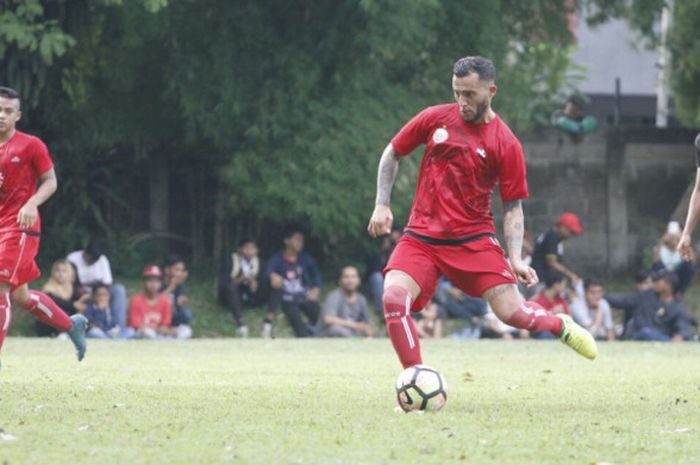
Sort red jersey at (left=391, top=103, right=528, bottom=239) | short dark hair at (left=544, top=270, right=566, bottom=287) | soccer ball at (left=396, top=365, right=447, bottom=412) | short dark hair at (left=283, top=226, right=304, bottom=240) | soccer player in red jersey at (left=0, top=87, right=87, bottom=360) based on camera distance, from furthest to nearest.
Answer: short dark hair at (left=283, top=226, right=304, bottom=240) → short dark hair at (left=544, top=270, right=566, bottom=287) → soccer player in red jersey at (left=0, top=87, right=87, bottom=360) → red jersey at (left=391, top=103, right=528, bottom=239) → soccer ball at (left=396, top=365, right=447, bottom=412)

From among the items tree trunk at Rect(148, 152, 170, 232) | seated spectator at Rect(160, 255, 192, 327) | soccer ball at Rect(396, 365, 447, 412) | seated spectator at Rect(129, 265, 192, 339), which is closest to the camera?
soccer ball at Rect(396, 365, 447, 412)

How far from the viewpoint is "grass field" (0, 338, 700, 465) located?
27.4ft

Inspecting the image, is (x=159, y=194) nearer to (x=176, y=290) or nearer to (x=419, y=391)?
(x=176, y=290)

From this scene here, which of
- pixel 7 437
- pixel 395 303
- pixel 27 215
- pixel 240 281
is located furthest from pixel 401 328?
pixel 240 281

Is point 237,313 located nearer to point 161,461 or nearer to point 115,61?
point 115,61

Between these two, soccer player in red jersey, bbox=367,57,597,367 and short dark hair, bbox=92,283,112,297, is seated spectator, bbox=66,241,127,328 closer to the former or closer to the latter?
short dark hair, bbox=92,283,112,297

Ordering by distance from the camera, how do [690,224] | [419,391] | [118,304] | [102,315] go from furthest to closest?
[118,304] < [102,315] < [690,224] < [419,391]

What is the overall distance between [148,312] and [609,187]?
370 inches

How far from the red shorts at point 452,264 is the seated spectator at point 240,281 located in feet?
46.6

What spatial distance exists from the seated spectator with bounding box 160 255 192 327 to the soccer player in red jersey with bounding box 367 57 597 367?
13153mm

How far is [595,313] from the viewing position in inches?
981

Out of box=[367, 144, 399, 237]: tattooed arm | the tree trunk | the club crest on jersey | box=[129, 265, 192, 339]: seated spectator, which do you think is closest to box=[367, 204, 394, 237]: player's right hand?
box=[367, 144, 399, 237]: tattooed arm

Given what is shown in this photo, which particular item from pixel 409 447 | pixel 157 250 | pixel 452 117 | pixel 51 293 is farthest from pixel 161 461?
pixel 157 250

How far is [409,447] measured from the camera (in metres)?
8.57
